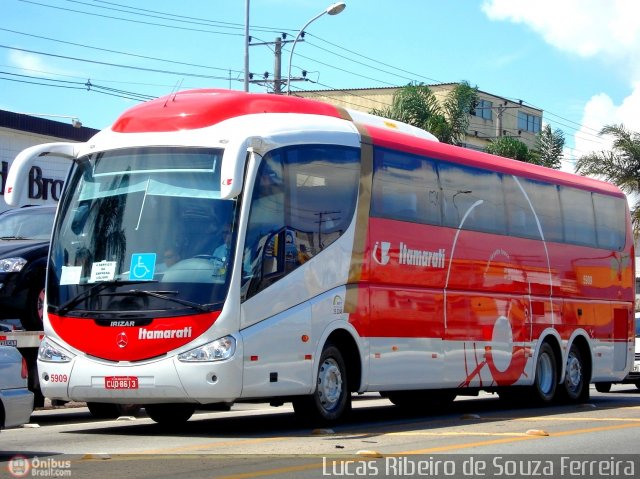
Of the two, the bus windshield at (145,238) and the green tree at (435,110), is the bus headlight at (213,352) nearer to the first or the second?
the bus windshield at (145,238)

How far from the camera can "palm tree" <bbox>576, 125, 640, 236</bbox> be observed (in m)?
48.7

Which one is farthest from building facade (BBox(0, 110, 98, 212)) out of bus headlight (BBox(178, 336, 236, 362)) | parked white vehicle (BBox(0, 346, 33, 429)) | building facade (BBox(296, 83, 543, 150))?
building facade (BBox(296, 83, 543, 150))

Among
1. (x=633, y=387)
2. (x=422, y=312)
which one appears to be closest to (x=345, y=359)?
(x=422, y=312)

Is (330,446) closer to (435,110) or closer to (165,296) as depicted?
(165,296)

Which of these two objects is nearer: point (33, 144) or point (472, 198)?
point (472, 198)

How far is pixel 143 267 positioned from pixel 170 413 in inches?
97.8

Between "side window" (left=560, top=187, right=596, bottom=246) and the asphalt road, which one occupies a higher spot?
"side window" (left=560, top=187, right=596, bottom=246)

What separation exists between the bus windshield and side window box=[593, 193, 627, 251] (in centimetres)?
1045

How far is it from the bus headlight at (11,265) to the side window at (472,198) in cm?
598

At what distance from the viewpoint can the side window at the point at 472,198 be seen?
17000 millimetres

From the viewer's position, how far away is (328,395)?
14172mm

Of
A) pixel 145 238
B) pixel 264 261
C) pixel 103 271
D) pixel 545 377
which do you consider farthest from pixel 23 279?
pixel 545 377

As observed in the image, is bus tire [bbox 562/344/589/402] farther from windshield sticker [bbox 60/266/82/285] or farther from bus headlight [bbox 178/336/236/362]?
windshield sticker [bbox 60/266/82/285]

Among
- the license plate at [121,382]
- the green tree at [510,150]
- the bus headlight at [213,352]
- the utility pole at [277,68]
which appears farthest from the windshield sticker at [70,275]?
the green tree at [510,150]
